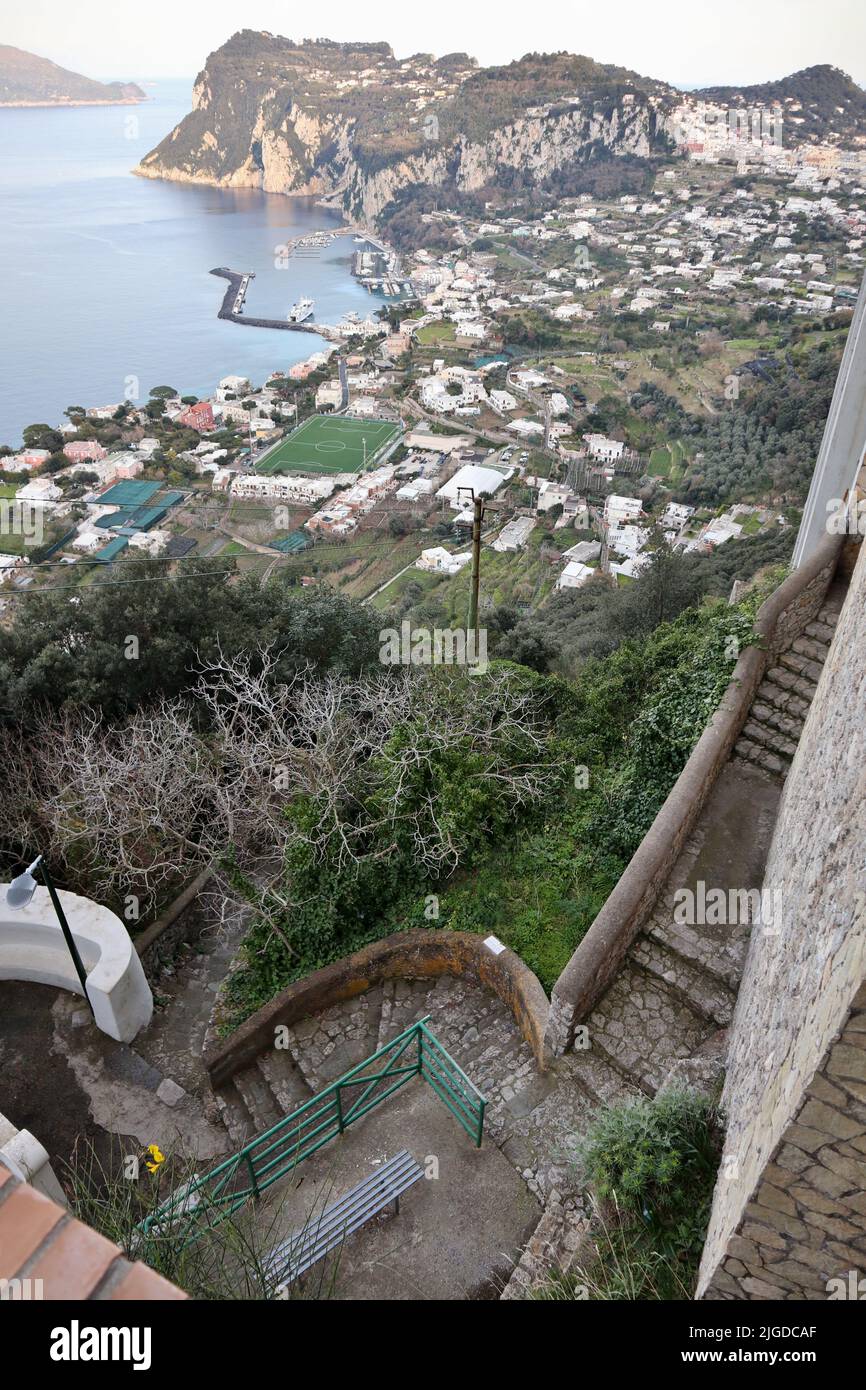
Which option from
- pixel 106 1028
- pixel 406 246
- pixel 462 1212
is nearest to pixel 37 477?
pixel 106 1028

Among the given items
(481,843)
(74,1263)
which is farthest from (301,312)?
(74,1263)

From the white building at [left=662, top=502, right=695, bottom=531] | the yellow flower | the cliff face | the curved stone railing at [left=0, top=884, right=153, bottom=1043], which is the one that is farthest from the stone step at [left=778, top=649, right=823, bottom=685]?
the cliff face

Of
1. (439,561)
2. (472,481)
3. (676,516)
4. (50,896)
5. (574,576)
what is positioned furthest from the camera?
(472,481)

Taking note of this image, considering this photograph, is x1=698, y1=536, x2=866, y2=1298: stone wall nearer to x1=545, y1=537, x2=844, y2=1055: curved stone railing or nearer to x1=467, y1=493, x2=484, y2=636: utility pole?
x1=545, y1=537, x2=844, y2=1055: curved stone railing

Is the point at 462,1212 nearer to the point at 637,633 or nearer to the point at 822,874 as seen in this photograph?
the point at 822,874

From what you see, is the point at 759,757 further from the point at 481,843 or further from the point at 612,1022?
the point at 612,1022

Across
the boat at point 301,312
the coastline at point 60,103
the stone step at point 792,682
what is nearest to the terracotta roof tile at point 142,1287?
the stone step at point 792,682
